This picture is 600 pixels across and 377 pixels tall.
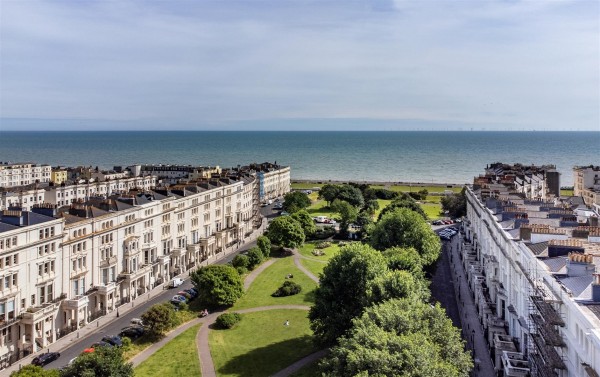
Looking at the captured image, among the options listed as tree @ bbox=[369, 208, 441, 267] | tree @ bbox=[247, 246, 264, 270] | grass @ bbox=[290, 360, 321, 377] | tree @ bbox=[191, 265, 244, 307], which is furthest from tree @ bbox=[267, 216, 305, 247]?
grass @ bbox=[290, 360, 321, 377]

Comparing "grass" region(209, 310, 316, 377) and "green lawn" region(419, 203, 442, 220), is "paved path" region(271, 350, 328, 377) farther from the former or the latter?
"green lawn" region(419, 203, 442, 220)

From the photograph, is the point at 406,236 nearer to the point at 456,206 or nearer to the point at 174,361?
the point at 174,361

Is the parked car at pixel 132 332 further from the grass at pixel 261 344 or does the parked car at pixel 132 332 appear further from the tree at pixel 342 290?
the tree at pixel 342 290

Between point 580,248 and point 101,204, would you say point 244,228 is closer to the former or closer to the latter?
point 101,204

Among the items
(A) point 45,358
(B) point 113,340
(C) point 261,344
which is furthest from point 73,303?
(C) point 261,344

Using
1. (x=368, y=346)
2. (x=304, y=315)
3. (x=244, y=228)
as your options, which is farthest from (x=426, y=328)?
(x=244, y=228)

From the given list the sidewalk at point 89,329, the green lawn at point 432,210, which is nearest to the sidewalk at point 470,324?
the green lawn at point 432,210
